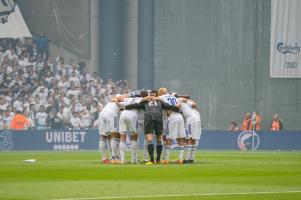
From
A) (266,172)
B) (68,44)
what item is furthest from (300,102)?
(266,172)

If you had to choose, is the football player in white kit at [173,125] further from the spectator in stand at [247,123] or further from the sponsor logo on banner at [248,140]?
the spectator in stand at [247,123]

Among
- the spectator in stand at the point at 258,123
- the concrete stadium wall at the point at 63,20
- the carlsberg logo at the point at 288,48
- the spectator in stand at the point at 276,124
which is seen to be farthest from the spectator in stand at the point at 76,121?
the carlsberg logo at the point at 288,48

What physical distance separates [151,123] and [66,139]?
1458 cm

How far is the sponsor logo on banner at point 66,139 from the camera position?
1583 inches

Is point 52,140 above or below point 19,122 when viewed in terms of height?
below

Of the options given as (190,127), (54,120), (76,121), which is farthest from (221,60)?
(190,127)

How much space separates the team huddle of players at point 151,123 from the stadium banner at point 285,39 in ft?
53.9

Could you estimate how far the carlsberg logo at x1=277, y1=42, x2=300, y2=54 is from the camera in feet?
145

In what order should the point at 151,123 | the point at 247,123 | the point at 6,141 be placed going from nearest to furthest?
the point at 151,123
the point at 6,141
the point at 247,123

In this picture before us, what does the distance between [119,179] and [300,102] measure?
2473 cm

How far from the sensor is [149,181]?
64.8 ft

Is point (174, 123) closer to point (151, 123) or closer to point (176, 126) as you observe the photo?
point (176, 126)

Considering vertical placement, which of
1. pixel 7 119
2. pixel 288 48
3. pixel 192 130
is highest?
pixel 288 48

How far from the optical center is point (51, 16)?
47625 mm
